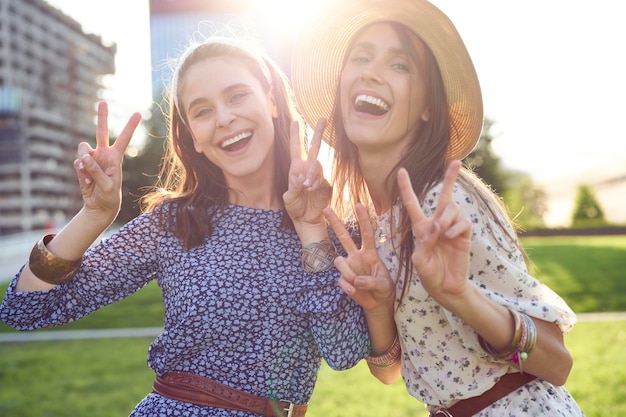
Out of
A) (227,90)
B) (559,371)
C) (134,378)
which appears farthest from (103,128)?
(134,378)

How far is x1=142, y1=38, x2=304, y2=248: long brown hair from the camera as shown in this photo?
263cm

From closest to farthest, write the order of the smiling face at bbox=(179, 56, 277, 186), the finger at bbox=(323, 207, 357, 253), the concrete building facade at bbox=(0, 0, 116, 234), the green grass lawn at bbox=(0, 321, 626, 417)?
the finger at bbox=(323, 207, 357, 253)
the smiling face at bbox=(179, 56, 277, 186)
the green grass lawn at bbox=(0, 321, 626, 417)
the concrete building facade at bbox=(0, 0, 116, 234)

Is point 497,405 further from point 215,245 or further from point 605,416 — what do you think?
point 605,416

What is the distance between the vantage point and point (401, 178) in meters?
1.97

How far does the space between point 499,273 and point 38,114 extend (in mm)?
80189

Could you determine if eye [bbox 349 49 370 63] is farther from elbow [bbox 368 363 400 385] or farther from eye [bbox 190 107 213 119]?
elbow [bbox 368 363 400 385]

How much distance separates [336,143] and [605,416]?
3939mm

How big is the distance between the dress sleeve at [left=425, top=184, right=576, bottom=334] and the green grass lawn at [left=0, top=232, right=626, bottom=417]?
3790 mm

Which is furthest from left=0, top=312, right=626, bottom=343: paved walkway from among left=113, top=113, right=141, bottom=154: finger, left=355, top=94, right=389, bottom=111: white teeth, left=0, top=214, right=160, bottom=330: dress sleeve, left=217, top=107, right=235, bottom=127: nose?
left=355, top=94, right=389, bottom=111: white teeth

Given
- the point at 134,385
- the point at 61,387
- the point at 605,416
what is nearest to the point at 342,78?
the point at 605,416

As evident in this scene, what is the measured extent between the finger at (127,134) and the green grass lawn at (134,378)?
395 cm

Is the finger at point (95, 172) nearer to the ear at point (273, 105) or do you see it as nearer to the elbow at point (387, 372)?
the ear at point (273, 105)

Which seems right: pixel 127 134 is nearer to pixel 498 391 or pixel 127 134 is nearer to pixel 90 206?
pixel 90 206

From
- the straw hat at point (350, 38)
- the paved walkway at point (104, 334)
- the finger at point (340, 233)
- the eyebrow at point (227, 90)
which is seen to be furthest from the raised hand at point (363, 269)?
the paved walkway at point (104, 334)
